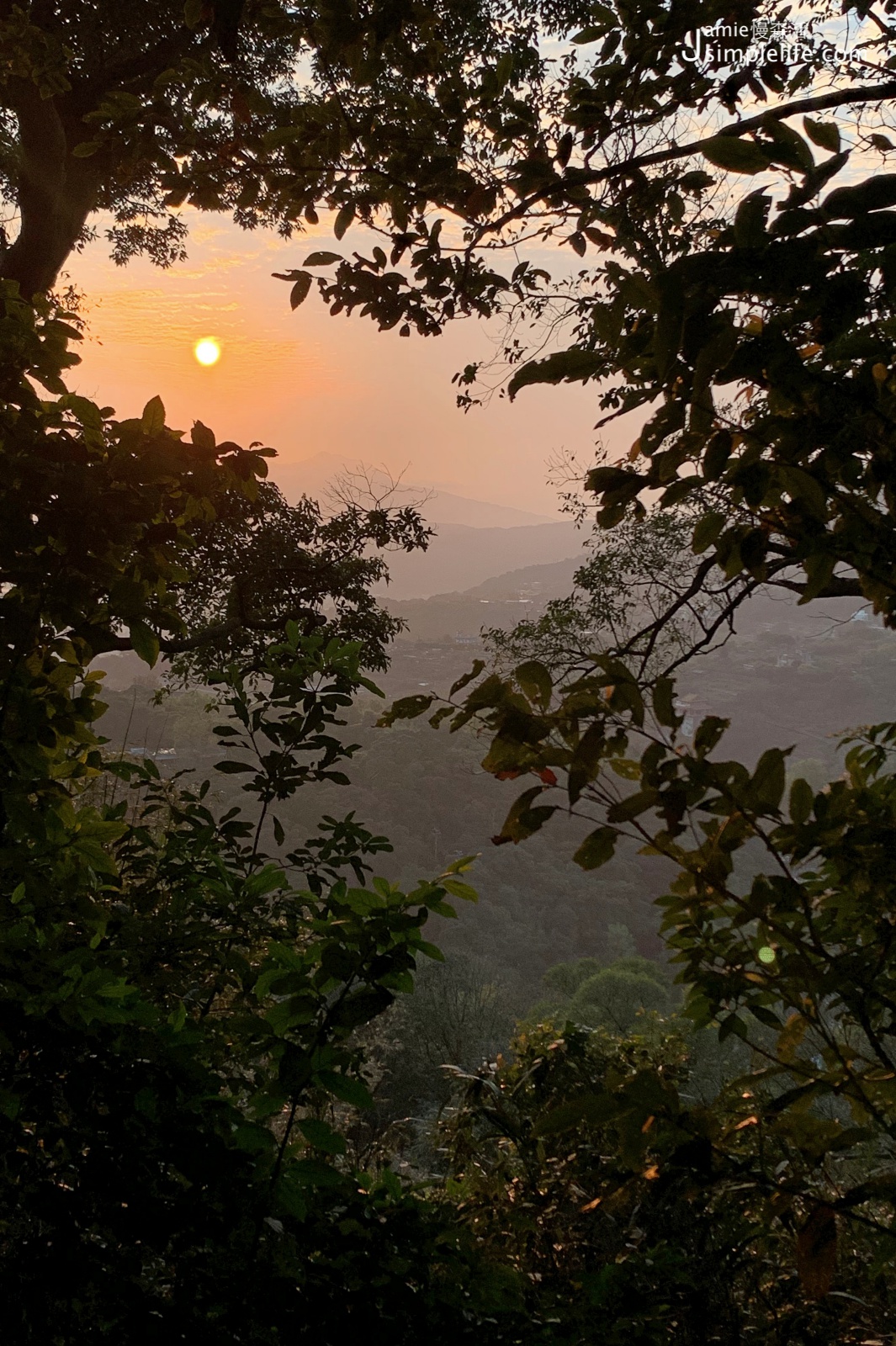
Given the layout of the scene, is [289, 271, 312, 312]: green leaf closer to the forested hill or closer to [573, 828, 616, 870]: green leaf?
[573, 828, 616, 870]: green leaf

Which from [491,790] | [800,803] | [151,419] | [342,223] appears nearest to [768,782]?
[800,803]

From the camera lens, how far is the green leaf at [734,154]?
779 mm

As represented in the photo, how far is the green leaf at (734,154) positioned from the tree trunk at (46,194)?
781 centimetres

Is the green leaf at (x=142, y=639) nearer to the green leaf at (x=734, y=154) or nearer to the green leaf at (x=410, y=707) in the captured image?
the green leaf at (x=410, y=707)

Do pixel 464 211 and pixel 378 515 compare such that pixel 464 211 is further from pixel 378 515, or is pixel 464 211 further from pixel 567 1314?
pixel 378 515

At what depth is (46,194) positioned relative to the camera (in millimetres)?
6996

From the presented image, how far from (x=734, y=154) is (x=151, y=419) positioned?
0.96m

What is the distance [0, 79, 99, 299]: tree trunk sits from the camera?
21.6 feet

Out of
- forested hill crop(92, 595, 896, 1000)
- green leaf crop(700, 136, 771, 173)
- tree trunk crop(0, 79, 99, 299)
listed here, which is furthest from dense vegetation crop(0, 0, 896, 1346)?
forested hill crop(92, 595, 896, 1000)

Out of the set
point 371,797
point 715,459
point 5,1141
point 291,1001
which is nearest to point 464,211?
point 715,459

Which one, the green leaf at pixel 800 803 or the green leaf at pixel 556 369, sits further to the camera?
the green leaf at pixel 800 803

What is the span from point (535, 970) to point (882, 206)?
48.8m

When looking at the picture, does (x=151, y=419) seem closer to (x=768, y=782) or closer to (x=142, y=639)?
(x=142, y=639)

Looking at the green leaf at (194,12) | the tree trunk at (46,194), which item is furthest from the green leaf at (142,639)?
the tree trunk at (46,194)
